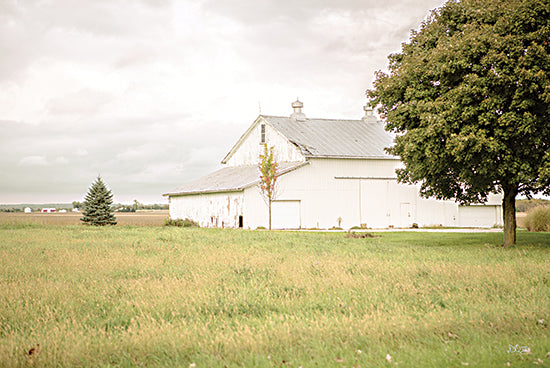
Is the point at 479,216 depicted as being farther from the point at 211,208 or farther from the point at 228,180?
the point at 211,208

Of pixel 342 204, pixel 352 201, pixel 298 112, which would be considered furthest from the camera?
pixel 298 112

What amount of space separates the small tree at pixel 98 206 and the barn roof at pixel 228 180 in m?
6.49

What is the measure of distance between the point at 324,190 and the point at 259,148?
956 cm

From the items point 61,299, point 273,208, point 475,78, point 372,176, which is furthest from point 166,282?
point 372,176

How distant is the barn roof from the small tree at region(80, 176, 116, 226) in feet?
21.3

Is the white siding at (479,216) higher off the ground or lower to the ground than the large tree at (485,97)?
lower

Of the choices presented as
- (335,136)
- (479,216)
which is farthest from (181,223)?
(479,216)

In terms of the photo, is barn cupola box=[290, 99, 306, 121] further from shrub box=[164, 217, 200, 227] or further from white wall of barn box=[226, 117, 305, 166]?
shrub box=[164, 217, 200, 227]

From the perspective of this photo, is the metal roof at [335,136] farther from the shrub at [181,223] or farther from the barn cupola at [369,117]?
the shrub at [181,223]

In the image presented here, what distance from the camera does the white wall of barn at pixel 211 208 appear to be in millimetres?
41797

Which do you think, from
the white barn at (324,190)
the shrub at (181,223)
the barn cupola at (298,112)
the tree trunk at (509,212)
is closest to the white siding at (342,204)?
the white barn at (324,190)

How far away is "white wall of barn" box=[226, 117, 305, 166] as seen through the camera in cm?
4478

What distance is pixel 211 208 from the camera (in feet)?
151

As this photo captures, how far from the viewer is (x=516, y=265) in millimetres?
14703
